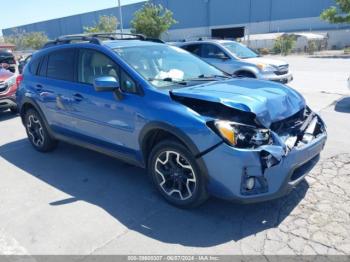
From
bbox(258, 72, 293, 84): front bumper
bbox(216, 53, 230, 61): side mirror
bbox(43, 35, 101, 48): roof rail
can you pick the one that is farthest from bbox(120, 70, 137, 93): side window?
bbox(216, 53, 230, 61): side mirror

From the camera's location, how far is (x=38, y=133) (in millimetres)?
5852

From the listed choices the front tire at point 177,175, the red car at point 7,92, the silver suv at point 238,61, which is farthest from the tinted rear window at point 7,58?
the front tire at point 177,175

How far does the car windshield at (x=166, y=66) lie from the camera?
4047mm

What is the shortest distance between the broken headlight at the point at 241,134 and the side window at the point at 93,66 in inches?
63.2

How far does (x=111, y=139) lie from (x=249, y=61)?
7511 millimetres

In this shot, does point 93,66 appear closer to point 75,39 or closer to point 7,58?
point 75,39

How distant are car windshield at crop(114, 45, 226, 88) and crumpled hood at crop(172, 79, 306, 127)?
1.15ft

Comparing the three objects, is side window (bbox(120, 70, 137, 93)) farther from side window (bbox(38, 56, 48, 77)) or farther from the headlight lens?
the headlight lens

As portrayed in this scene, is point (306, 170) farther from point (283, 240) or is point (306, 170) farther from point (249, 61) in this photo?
point (249, 61)

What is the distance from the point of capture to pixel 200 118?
331 centimetres

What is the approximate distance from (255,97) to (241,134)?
0.53m

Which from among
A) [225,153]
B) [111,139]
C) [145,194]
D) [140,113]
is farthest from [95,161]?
[225,153]

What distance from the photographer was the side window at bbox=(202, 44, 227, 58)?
11.3 m

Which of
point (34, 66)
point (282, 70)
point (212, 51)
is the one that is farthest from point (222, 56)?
point (34, 66)
